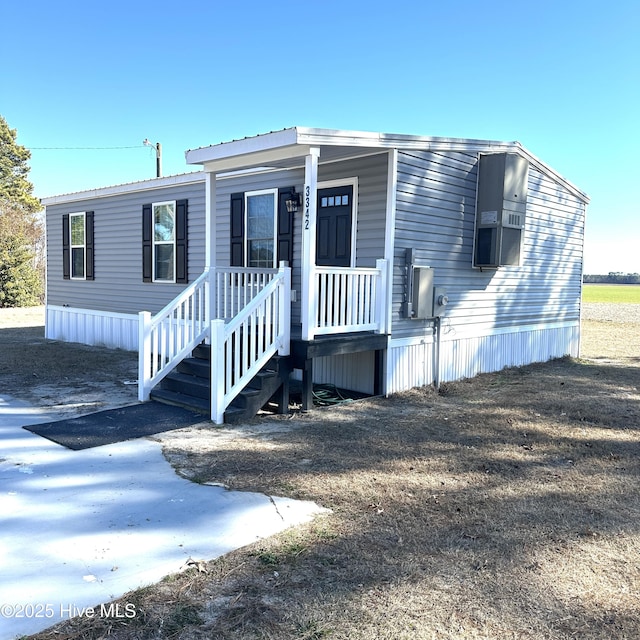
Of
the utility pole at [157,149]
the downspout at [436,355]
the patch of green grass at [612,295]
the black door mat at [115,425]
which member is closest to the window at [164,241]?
the black door mat at [115,425]

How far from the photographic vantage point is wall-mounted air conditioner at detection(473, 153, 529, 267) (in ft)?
25.3

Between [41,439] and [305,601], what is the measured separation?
341 cm

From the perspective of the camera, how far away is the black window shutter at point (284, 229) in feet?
27.8

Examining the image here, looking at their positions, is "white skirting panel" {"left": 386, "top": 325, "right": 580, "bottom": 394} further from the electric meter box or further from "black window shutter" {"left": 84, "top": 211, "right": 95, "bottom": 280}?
"black window shutter" {"left": 84, "top": 211, "right": 95, "bottom": 280}

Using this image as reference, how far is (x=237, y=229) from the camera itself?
9.27m

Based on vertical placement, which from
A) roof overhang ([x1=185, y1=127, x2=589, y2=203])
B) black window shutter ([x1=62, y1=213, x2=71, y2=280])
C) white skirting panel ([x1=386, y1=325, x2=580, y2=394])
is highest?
roof overhang ([x1=185, y1=127, x2=589, y2=203])

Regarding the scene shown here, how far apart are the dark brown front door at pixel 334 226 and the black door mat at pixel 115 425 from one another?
3.21m

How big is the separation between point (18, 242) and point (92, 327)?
13.6 meters

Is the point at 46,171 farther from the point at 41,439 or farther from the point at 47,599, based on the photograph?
the point at 47,599

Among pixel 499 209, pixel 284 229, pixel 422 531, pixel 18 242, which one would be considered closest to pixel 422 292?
pixel 499 209

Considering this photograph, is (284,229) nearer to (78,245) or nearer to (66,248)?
(78,245)

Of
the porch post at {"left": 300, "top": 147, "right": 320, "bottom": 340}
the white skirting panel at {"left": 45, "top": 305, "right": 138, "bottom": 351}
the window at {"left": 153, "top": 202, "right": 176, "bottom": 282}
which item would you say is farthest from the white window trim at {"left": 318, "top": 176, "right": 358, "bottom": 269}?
the white skirting panel at {"left": 45, "top": 305, "right": 138, "bottom": 351}

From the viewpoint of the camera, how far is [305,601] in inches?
96.3

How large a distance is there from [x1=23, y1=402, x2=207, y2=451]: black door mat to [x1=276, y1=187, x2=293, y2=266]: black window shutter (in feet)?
11.1
